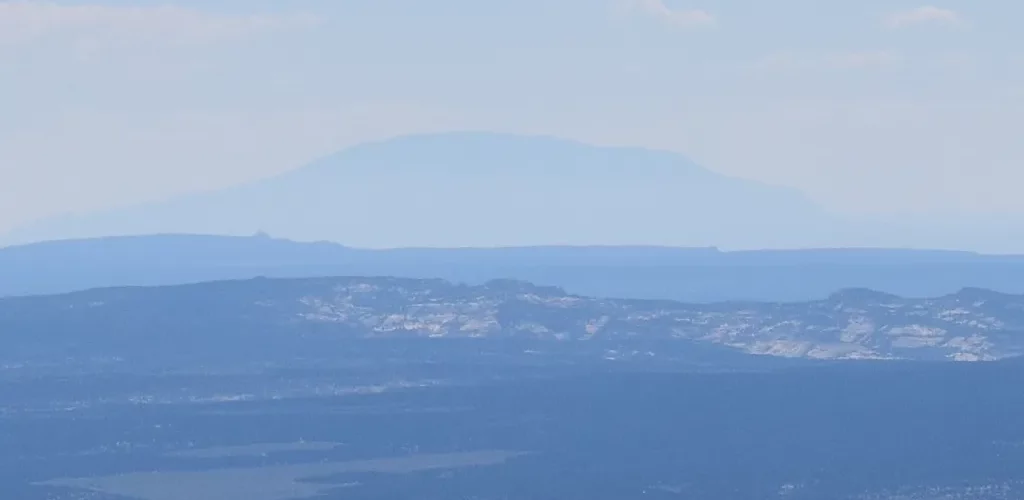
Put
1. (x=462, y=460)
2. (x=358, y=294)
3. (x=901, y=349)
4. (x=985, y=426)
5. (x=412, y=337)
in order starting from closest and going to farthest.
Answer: (x=462, y=460), (x=985, y=426), (x=901, y=349), (x=412, y=337), (x=358, y=294)

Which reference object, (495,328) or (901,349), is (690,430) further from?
(495,328)

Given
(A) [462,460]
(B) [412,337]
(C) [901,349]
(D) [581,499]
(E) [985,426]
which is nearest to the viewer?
(D) [581,499]

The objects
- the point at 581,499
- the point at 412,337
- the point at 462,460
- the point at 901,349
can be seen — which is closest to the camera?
the point at 581,499

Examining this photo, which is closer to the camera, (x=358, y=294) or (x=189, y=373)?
(x=189, y=373)

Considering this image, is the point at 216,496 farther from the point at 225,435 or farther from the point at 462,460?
the point at 225,435


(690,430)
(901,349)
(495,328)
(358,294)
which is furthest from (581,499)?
(358,294)

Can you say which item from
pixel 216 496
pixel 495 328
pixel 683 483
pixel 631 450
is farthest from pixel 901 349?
pixel 216 496
